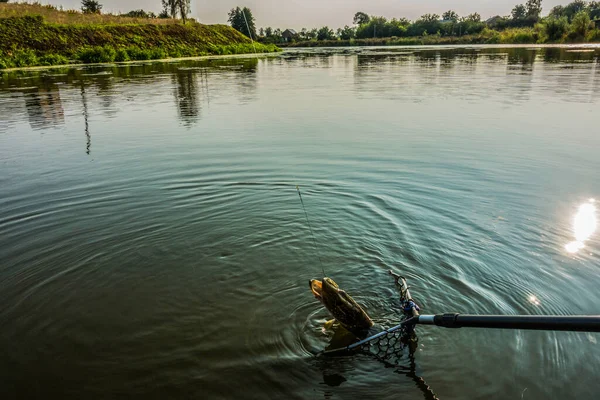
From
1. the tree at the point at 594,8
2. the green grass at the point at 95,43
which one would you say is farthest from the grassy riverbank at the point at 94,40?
the tree at the point at 594,8

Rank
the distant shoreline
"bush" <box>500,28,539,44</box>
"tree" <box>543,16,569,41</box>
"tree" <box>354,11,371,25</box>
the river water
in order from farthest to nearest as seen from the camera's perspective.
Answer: "tree" <box>354,11,371,25</box>
the distant shoreline
"bush" <box>500,28,539,44</box>
"tree" <box>543,16,569,41</box>
the river water

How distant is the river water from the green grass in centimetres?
2513

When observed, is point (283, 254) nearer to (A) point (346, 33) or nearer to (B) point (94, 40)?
(B) point (94, 40)

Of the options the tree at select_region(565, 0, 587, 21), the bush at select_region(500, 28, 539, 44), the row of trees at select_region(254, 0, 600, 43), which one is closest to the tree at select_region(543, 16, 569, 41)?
the bush at select_region(500, 28, 539, 44)

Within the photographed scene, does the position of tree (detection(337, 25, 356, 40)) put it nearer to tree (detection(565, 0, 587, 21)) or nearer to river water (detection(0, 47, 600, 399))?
tree (detection(565, 0, 587, 21))

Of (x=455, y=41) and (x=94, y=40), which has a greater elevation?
Answer: (x=455, y=41)

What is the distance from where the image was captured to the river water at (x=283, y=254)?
12.1 feet

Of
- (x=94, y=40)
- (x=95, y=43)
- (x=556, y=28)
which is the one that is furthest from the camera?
(x=556, y=28)

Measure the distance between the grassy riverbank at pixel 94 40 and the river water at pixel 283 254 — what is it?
3830 centimetres

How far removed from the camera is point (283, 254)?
18.9 feet

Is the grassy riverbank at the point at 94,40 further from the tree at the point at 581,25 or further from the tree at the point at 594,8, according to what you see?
the tree at the point at 594,8

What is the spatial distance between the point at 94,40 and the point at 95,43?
69 centimetres

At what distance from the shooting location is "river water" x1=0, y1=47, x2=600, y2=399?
3.67 m

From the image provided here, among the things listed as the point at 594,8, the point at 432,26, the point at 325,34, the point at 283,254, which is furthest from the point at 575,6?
the point at 283,254
